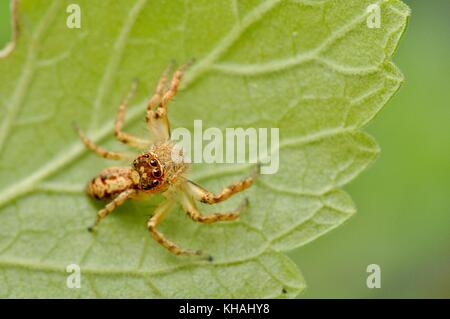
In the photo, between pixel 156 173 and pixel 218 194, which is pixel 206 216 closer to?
pixel 218 194

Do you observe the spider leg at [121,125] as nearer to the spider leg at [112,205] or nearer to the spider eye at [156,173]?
the spider eye at [156,173]

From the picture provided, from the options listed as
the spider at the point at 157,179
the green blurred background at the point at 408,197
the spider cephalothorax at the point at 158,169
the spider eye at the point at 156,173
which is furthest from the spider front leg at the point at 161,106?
the green blurred background at the point at 408,197

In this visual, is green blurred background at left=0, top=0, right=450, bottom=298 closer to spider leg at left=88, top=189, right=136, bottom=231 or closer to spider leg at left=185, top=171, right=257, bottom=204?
spider leg at left=185, top=171, right=257, bottom=204

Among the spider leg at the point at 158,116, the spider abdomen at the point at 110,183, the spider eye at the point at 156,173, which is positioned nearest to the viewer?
the spider leg at the point at 158,116

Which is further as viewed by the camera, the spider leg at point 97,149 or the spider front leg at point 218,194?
the spider leg at point 97,149
